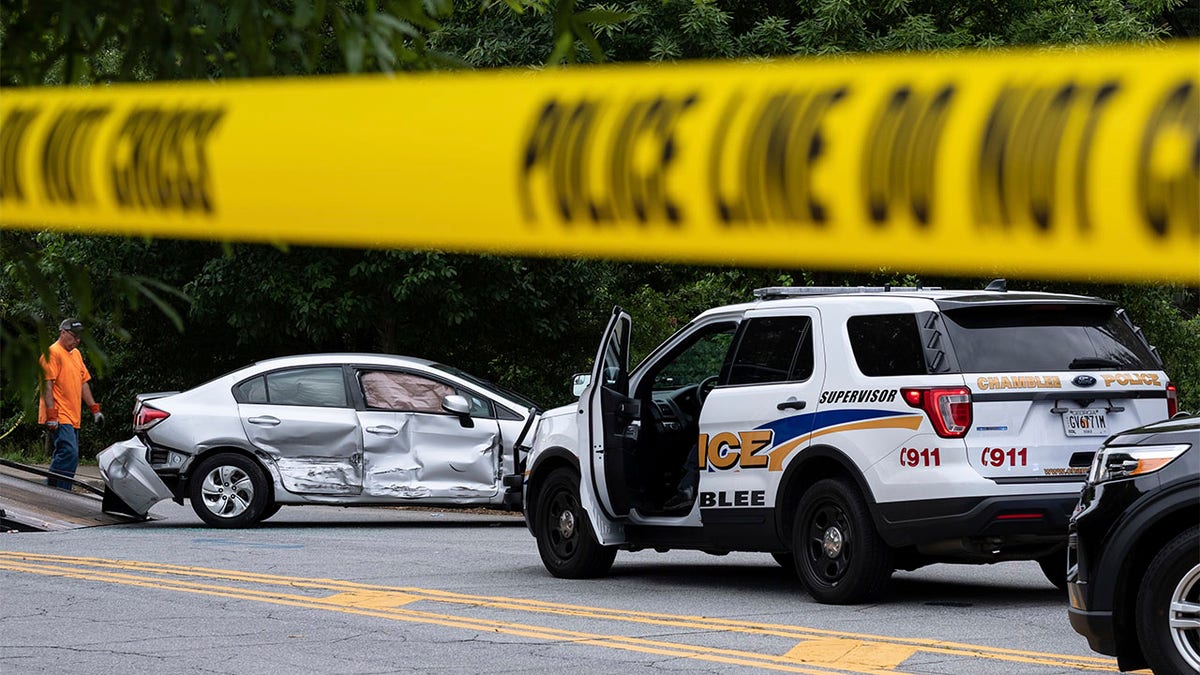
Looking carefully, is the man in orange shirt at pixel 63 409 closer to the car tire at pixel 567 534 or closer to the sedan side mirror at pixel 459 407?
the sedan side mirror at pixel 459 407

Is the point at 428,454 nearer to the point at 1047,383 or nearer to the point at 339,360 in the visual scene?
the point at 339,360

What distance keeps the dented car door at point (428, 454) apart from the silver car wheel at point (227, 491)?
1.05m

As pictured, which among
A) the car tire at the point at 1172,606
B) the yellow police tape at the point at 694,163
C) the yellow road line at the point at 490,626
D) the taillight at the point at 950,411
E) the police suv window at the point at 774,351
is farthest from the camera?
the police suv window at the point at 774,351

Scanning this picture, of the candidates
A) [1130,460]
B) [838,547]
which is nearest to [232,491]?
[838,547]

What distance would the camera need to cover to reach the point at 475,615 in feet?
31.2

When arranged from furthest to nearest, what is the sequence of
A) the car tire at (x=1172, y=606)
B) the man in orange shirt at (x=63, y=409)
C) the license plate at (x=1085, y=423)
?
1. the man in orange shirt at (x=63, y=409)
2. the license plate at (x=1085, y=423)
3. the car tire at (x=1172, y=606)

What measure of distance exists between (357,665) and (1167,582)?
11.7ft

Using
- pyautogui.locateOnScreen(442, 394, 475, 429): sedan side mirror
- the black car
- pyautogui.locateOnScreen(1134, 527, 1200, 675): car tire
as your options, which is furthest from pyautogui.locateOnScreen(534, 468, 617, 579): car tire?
pyautogui.locateOnScreen(1134, 527, 1200, 675): car tire

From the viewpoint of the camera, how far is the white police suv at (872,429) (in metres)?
9.11

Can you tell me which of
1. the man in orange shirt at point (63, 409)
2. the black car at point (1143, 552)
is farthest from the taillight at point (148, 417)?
the black car at point (1143, 552)

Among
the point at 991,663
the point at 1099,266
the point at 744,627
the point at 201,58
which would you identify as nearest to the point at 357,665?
the point at 744,627

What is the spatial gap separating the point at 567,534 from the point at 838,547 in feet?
7.83

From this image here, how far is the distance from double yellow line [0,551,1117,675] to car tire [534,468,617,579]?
3.28 feet

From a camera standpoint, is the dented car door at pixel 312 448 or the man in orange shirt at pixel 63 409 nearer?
the dented car door at pixel 312 448
